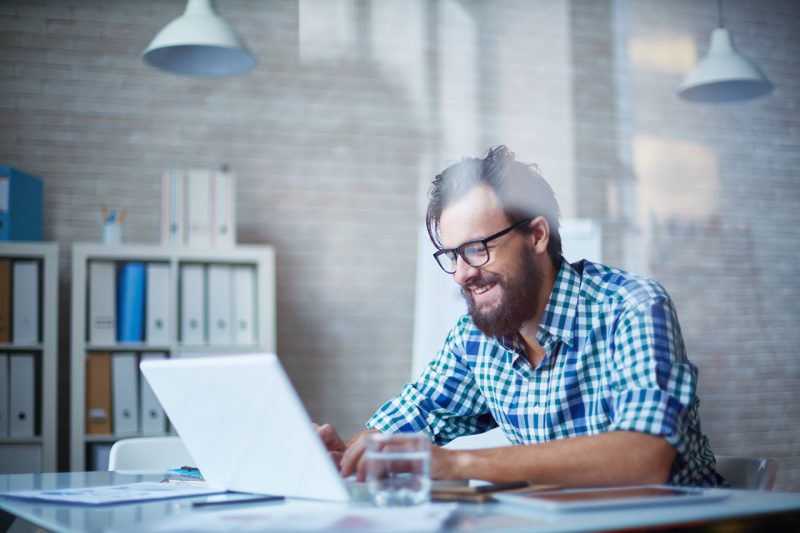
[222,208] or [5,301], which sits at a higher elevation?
[222,208]

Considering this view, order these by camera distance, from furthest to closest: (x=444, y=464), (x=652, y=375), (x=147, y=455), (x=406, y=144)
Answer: (x=406, y=144), (x=147, y=455), (x=652, y=375), (x=444, y=464)

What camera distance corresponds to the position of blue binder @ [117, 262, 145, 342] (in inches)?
123

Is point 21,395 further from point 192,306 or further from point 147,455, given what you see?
point 147,455

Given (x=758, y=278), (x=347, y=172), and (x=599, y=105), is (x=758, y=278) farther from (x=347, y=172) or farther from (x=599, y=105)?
(x=347, y=172)

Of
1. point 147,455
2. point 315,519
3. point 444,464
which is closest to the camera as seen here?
point 315,519

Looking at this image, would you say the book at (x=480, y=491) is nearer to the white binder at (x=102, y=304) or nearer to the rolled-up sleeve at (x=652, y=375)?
the rolled-up sleeve at (x=652, y=375)

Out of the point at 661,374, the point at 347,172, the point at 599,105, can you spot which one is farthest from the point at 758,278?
the point at 661,374

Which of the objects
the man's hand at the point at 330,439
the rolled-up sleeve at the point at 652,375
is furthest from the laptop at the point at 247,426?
the rolled-up sleeve at the point at 652,375

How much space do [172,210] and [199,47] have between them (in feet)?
1.92

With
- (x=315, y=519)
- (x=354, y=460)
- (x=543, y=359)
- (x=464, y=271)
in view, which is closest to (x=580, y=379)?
(x=543, y=359)

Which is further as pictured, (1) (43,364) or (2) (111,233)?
(2) (111,233)

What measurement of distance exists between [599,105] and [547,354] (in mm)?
2776

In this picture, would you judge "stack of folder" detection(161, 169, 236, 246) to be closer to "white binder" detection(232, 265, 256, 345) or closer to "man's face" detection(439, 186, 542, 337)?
"white binder" detection(232, 265, 256, 345)

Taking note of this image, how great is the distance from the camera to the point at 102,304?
3.11m
